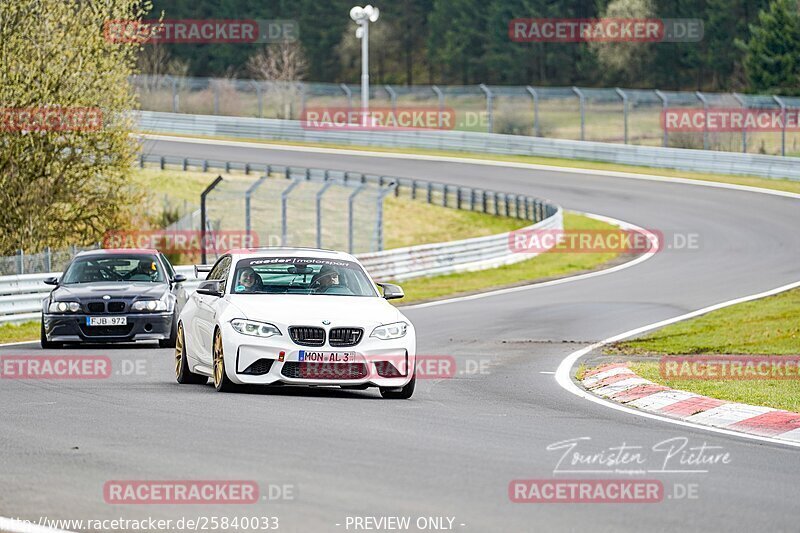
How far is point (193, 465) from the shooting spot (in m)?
8.36

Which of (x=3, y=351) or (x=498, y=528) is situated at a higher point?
(x=498, y=528)

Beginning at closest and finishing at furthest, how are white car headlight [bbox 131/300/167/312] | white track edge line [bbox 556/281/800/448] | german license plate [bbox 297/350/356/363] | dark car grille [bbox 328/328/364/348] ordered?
white track edge line [bbox 556/281/800/448] < german license plate [bbox 297/350/356/363] < dark car grille [bbox 328/328/364/348] < white car headlight [bbox 131/300/167/312]

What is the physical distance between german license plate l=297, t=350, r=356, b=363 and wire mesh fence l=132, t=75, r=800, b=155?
42953 millimetres

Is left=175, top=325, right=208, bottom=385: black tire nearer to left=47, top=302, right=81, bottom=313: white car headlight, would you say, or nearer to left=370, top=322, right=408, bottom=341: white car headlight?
left=370, top=322, right=408, bottom=341: white car headlight

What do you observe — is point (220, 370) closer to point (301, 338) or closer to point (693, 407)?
point (301, 338)

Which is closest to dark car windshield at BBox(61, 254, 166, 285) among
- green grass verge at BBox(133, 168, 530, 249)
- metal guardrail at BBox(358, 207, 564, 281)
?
metal guardrail at BBox(358, 207, 564, 281)

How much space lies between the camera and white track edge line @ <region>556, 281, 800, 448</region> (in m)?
10.6

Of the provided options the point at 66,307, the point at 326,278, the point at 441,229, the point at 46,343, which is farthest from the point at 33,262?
the point at 441,229

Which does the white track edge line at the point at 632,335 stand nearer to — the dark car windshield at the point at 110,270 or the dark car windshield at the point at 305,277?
the dark car windshield at the point at 305,277

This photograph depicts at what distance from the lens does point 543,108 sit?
85312 mm

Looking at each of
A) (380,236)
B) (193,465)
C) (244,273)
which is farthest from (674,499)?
(380,236)

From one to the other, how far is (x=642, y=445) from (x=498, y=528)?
9.91ft

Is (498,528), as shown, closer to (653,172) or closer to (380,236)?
(380,236)

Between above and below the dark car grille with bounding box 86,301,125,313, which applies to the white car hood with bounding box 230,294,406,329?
above
